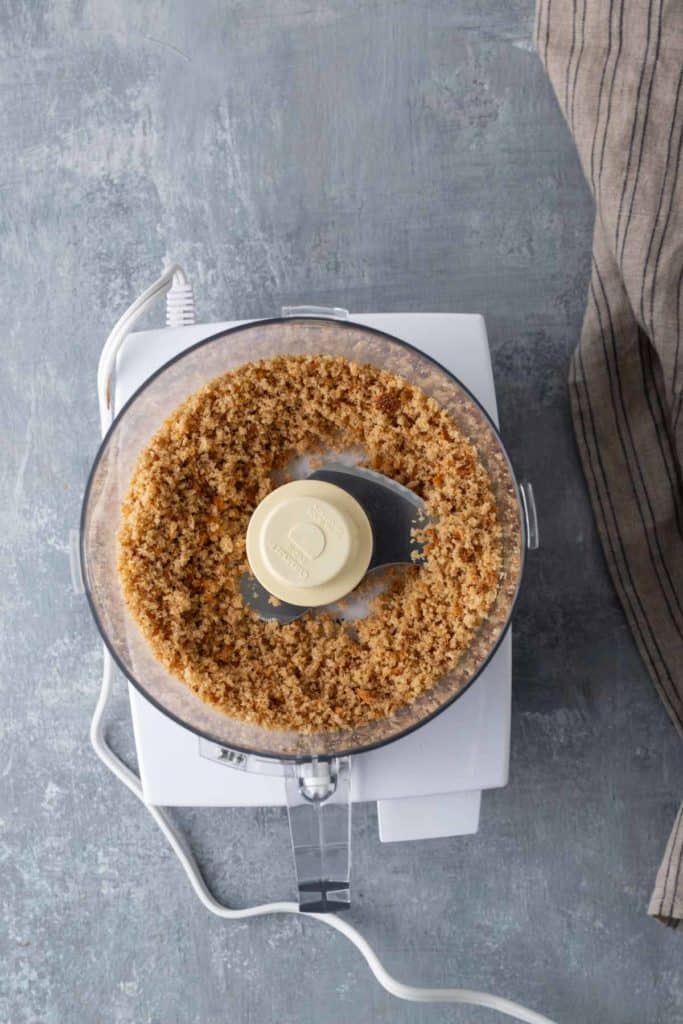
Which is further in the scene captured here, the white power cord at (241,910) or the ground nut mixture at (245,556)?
the white power cord at (241,910)

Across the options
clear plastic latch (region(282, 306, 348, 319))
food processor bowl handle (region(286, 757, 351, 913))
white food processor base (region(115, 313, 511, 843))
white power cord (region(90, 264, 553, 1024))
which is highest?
clear plastic latch (region(282, 306, 348, 319))

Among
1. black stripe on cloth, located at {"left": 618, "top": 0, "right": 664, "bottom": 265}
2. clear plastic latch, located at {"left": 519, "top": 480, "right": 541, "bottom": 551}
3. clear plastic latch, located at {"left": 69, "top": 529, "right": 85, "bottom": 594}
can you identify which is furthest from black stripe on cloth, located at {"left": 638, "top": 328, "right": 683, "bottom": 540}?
clear plastic latch, located at {"left": 69, "top": 529, "right": 85, "bottom": 594}

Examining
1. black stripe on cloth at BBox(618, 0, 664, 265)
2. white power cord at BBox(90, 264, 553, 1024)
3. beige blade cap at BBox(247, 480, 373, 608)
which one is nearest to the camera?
beige blade cap at BBox(247, 480, 373, 608)

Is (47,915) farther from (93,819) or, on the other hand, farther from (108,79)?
(108,79)

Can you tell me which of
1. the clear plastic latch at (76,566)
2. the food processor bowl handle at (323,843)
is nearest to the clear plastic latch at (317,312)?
the clear plastic latch at (76,566)

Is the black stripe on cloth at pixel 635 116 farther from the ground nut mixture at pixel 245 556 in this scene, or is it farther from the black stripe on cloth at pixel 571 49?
the ground nut mixture at pixel 245 556

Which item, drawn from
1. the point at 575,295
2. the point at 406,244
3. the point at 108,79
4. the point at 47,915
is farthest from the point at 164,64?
the point at 47,915

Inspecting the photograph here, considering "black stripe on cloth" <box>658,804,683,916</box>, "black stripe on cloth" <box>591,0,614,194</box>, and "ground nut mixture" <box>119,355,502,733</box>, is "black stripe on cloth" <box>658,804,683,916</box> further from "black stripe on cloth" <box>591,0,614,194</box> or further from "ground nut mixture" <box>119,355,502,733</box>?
"black stripe on cloth" <box>591,0,614,194</box>

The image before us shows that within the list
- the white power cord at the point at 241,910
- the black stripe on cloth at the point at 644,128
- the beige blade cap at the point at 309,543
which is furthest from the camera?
the white power cord at the point at 241,910
